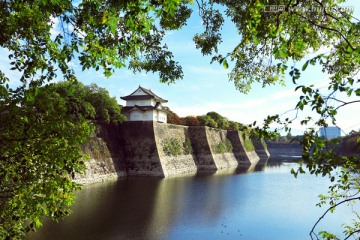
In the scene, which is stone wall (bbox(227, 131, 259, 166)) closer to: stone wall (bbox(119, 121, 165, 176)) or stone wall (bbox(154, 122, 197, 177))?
stone wall (bbox(154, 122, 197, 177))

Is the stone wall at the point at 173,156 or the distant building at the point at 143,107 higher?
the distant building at the point at 143,107

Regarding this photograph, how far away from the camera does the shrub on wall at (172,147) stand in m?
29.7

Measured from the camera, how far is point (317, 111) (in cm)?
253

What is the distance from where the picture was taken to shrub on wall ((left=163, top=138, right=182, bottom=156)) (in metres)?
29.7

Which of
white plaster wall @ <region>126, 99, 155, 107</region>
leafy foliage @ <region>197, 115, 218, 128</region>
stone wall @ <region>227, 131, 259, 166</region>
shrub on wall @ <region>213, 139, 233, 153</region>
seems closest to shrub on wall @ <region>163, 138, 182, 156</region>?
white plaster wall @ <region>126, 99, 155, 107</region>

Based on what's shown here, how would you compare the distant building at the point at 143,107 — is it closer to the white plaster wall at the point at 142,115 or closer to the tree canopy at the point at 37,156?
the white plaster wall at the point at 142,115

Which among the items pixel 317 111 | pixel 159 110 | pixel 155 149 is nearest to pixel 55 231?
pixel 317 111

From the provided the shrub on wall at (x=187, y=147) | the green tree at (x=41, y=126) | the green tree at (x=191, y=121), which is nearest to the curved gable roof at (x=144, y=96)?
the green tree at (x=191, y=121)

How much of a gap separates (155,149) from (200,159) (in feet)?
32.5

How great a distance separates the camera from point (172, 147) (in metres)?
30.9

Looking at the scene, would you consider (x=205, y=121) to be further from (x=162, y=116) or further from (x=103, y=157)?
(x=103, y=157)

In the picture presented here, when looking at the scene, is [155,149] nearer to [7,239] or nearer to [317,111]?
[7,239]

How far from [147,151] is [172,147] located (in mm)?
3697

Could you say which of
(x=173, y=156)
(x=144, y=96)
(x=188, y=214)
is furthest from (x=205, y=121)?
(x=188, y=214)
